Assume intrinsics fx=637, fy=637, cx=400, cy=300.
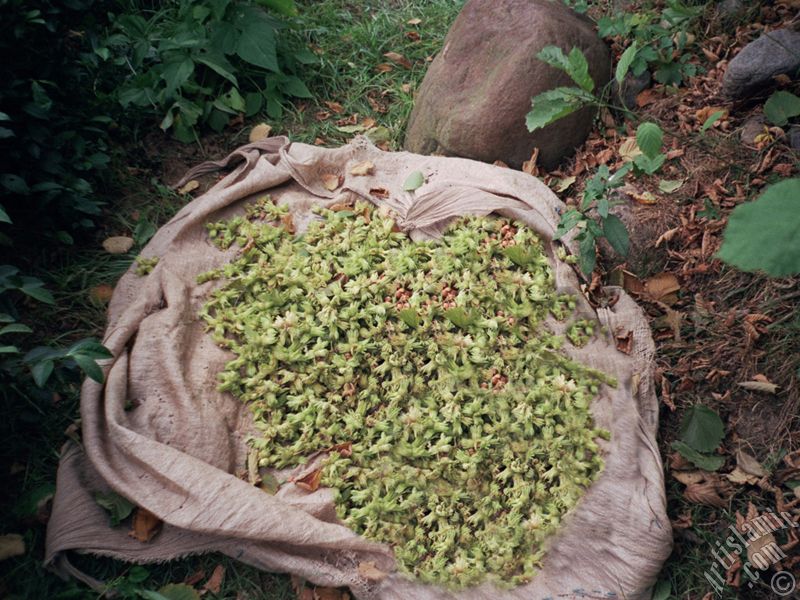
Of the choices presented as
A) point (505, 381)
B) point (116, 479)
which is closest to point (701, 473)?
point (505, 381)

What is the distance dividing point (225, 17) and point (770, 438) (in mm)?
3105

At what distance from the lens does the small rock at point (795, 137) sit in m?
2.60

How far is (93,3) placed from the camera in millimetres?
2889

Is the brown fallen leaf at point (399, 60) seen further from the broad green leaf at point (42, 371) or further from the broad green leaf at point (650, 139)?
the broad green leaf at point (42, 371)

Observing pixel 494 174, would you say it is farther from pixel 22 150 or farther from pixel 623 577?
pixel 22 150

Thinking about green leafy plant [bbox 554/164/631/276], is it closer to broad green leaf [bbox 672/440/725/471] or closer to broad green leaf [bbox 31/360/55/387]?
broad green leaf [bbox 672/440/725/471]

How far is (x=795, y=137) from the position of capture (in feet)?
8.57

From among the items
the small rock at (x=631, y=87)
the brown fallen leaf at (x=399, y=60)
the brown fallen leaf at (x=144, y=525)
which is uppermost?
the small rock at (x=631, y=87)

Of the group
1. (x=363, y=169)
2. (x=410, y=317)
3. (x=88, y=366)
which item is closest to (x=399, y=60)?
(x=363, y=169)

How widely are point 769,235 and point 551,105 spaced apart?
4.28 feet

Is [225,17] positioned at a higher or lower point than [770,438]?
higher

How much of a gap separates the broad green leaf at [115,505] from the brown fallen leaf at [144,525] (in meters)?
0.03

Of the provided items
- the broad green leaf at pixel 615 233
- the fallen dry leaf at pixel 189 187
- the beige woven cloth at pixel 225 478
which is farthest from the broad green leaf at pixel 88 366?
the broad green leaf at pixel 615 233

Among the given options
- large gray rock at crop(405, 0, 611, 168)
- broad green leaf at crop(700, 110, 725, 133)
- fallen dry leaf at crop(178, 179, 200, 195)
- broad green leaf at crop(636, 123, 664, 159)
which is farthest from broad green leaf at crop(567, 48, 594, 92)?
fallen dry leaf at crop(178, 179, 200, 195)
